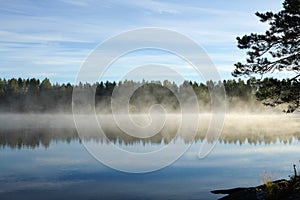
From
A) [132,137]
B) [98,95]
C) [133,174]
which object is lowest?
[133,174]

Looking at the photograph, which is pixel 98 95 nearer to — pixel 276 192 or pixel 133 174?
pixel 133 174

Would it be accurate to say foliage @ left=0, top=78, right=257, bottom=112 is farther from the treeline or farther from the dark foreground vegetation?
the dark foreground vegetation

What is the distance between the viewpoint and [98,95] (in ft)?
434

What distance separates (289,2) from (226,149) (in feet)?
79.7

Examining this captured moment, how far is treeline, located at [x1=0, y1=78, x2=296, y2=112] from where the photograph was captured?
434ft

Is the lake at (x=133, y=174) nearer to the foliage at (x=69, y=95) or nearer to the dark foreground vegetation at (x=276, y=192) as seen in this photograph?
the dark foreground vegetation at (x=276, y=192)

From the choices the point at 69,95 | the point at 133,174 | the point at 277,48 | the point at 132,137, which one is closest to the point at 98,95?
the point at 69,95

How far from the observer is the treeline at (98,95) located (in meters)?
132

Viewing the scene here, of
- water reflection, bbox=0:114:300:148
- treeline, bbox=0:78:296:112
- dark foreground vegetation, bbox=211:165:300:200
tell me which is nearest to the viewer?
dark foreground vegetation, bbox=211:165:300:200

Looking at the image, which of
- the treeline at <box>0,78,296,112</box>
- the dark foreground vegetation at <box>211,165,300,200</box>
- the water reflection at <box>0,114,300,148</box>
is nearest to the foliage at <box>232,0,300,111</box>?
the dark foreground vegetation at <box>211,165,300,200</box>

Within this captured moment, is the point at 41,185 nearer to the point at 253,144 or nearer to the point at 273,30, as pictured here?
the point at 273,30

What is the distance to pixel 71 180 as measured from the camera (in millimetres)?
23594

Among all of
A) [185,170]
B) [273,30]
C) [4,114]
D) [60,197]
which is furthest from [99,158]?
[4,114]

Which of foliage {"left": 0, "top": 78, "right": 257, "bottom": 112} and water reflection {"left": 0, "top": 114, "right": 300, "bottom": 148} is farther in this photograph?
foliage {"left": 0, "top": 78, "right": 257, "bottom": 112}
